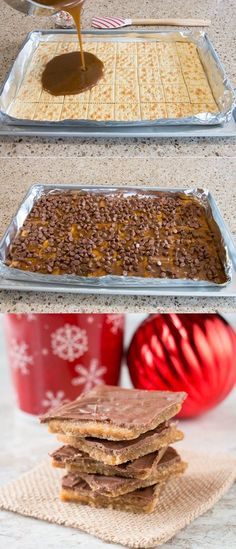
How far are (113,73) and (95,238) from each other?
0.68 meters

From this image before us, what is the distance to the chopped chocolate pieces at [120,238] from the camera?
979mm

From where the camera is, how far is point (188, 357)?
0.87m

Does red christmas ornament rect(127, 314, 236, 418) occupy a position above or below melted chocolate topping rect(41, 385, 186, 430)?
above

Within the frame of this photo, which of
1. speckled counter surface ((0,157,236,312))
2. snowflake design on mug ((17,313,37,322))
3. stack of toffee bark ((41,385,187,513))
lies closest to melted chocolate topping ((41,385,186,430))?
stack of toffee bark ((41,385,187,513))

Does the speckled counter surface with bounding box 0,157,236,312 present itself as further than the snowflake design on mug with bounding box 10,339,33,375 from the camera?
Yes

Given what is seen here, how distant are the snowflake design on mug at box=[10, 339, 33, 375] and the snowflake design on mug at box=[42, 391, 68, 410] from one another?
0.05 metres

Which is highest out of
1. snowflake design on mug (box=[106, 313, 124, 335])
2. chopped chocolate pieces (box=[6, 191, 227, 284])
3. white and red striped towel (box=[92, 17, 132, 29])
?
white and red striped towel (box=[92, 17, 132, 29])

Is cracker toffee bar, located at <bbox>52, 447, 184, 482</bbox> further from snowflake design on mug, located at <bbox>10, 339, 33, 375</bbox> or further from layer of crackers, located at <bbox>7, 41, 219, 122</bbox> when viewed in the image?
layer of crackers, located at <bbox>7, 41, 219, 122</bbox>

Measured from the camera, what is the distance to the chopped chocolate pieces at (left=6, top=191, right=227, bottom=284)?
0.98 meters

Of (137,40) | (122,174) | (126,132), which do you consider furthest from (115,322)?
(137,40)

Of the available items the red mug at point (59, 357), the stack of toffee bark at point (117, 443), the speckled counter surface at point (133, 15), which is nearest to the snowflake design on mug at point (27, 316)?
the red mug at point (59, 357)

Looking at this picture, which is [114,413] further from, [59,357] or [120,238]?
[120,238]

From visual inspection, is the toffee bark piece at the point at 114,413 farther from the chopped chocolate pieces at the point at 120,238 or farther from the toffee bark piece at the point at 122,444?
the chopped chocolate pieces at the point at 120,238

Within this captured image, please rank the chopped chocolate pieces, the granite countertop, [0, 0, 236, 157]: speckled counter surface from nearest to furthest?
the granite countertop → the chopped chocolate pieces → [0, 0, 236, 157]: speckled counter surface
